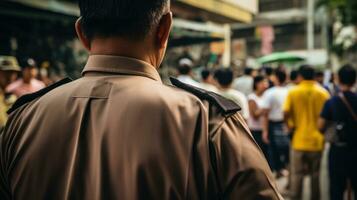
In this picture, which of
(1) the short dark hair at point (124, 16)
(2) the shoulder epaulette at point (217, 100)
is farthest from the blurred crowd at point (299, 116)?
(2) the shoulder epaulette at point (217, 100)

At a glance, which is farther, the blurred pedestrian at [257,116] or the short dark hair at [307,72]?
the blurred pedestrian at [257,116]

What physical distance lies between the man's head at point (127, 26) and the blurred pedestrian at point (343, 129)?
3710mm

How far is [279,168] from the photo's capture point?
24.3 feet

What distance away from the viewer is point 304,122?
559 cm

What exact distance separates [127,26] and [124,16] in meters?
0.03

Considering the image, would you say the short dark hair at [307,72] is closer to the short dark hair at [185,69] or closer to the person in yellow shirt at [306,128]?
the person in yellow shirt at [306,128]

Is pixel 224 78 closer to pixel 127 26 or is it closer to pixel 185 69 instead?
pixel 185 69

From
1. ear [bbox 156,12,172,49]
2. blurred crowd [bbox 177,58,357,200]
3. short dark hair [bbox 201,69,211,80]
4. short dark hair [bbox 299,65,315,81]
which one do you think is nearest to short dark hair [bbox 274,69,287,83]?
blurred crowd [bbox 177,58,357,200]

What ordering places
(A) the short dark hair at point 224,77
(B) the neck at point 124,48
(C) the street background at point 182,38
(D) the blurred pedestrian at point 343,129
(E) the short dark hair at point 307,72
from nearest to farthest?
(B) the neck at point 124,48 < (D) the blurred pedestrian at point 343,129 < (A) the short dark hair at point 224,77 < (E) the short dark hair at point 307,72 < (C) the street background at point 182,38

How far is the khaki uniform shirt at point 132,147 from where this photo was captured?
1.24 metres

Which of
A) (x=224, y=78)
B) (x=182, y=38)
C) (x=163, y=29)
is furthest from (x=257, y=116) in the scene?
(x=182, y=38)

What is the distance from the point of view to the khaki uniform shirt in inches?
48.7

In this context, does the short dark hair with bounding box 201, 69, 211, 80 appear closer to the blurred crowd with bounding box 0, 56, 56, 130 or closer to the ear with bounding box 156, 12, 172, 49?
the blurred crowd with bounding box 0, 56, 56, 130

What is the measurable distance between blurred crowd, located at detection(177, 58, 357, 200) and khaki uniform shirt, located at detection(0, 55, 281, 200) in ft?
10.0
